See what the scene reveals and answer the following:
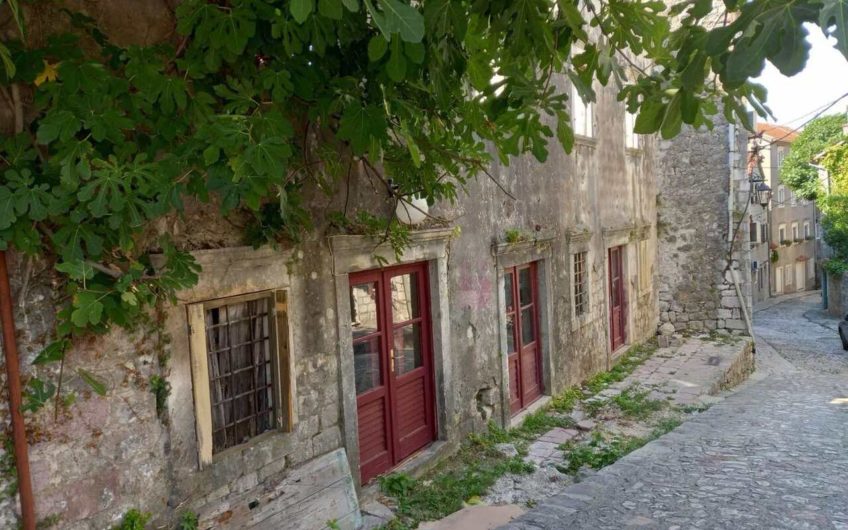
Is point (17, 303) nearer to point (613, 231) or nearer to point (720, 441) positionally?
point (720, 441)

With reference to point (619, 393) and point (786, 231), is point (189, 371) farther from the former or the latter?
point (786, 231)

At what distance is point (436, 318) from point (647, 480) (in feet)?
7.85

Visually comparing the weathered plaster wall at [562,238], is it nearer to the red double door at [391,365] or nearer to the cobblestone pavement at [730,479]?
the red double door at [391,365]

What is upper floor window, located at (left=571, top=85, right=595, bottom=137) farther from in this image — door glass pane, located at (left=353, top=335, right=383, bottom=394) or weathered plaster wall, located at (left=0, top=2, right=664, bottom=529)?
door glass pane, located at (left=353, top=335, right=383, bottom=394)

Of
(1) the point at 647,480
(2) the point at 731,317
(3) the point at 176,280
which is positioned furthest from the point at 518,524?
(2) the point at 731,317

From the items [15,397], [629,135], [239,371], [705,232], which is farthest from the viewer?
[705,232]

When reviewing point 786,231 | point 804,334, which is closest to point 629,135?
point 804,334

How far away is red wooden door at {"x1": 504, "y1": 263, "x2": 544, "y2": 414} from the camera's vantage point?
26.2 feet

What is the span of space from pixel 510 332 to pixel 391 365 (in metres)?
2.54

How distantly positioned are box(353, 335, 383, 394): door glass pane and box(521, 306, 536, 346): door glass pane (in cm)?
298

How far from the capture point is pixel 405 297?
620cm

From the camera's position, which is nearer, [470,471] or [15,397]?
[15,397]

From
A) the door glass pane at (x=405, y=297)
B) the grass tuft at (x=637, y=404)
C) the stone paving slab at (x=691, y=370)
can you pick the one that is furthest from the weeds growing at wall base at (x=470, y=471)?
the door glass pane at (x=405, y=297)

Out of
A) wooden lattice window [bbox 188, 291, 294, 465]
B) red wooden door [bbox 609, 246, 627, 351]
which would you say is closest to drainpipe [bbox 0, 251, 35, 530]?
wooden lattice window [bbox 188, 291, 294, 465]
